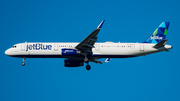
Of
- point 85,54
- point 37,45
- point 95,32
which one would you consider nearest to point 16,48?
point 37,45

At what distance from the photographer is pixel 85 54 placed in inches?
2151

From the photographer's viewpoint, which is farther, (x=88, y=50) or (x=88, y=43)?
(x=88, y=50)

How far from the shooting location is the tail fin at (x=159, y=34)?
58281 millimetres

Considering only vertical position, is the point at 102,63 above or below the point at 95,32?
below

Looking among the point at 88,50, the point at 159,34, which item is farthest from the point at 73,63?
the point at 159,34

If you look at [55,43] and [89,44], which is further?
[55,43]

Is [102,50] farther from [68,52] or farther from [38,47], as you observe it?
[38,47]

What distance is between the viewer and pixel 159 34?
58625 millimetres

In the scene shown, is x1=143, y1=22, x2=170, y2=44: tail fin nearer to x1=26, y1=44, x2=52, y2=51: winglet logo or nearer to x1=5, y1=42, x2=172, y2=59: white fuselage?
x1=5, y1=42, x2=172, y2=59: white fuselage

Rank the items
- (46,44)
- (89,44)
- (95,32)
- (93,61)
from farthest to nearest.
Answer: (93,61) < (46,44) < (89,44) < (95,32)

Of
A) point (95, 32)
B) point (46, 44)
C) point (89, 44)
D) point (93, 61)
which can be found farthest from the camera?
point (93, 61)

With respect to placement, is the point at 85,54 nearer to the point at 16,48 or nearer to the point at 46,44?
the point at 46,44

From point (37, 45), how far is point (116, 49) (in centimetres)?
1430

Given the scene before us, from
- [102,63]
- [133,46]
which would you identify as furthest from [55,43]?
[133,46]
